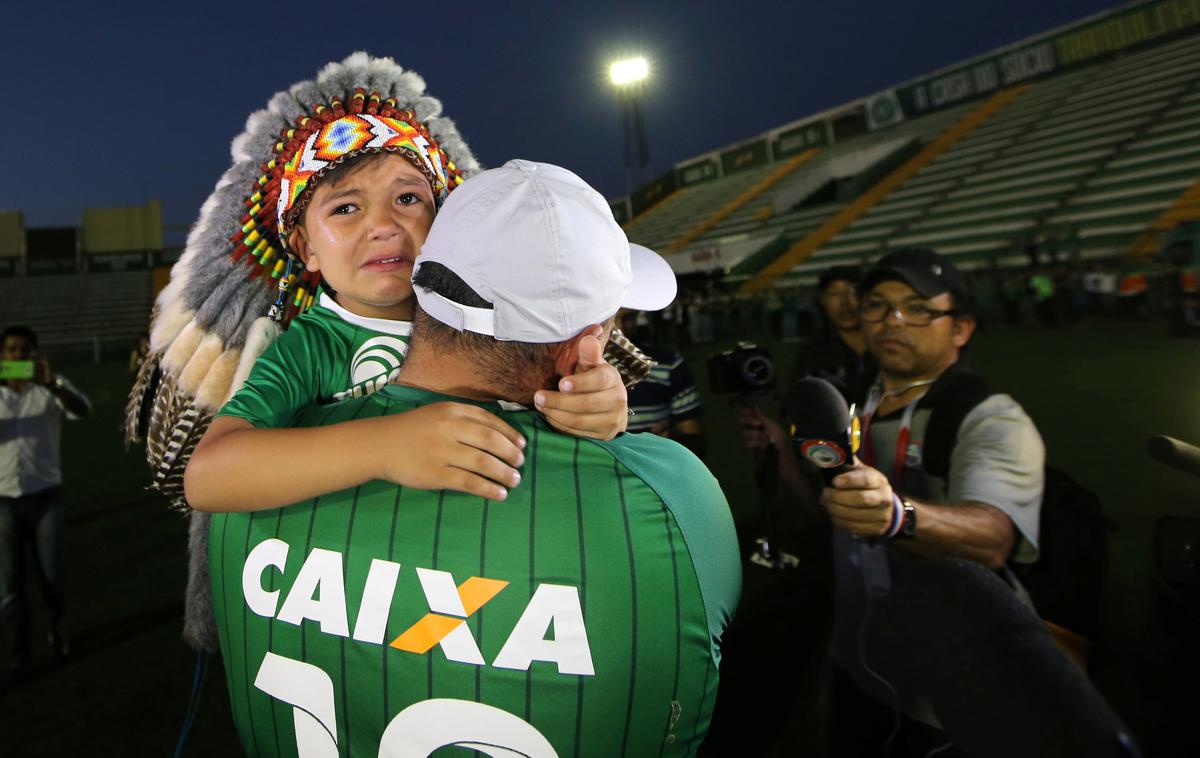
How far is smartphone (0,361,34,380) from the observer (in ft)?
13.1

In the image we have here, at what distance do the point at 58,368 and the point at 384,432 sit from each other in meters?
35.9

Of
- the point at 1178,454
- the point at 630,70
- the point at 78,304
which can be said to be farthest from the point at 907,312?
the point at 78,304

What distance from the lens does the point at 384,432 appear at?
3.09 feet

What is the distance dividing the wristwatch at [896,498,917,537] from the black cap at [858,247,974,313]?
897 millimetres

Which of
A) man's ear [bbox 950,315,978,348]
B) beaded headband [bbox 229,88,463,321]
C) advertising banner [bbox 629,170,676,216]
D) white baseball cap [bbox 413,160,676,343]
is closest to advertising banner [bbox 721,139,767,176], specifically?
advertising banner [bbox 629,170,676,216]

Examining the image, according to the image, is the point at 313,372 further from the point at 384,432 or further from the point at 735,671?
the point at 735,671

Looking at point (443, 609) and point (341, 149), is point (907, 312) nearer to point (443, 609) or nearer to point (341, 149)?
point (341, 149)

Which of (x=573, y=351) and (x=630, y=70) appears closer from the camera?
(x=573, y=351)

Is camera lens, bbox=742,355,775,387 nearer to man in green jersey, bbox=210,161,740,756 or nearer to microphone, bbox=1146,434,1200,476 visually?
microphone, bbox=1146,434,1200,476

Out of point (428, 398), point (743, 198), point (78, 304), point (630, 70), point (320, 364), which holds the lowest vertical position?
point (428, 398)

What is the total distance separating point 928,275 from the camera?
2.31 metres

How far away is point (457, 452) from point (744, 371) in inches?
78.0

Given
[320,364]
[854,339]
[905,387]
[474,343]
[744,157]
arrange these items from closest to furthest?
1. [474,343]
2. [320,364]
3. [905,387]
4. [854,339]
5. [744,157]

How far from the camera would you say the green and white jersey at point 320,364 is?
1317mm
